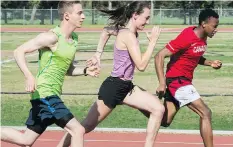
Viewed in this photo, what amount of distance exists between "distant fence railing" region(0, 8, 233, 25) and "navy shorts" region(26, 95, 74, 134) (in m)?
55.3

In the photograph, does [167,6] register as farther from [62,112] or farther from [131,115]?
[62,112]

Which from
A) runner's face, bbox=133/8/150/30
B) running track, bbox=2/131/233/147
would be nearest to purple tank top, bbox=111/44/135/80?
runner's face, bbox=133/8/150/30

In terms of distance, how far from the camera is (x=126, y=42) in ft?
24.7

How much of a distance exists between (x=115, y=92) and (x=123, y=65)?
0.33 meters

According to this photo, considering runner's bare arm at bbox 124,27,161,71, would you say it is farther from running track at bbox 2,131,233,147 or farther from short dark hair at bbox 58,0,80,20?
running track at bbox 2,131,233,147

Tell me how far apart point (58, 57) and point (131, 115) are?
5417 millimetres

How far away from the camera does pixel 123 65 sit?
7605 mm

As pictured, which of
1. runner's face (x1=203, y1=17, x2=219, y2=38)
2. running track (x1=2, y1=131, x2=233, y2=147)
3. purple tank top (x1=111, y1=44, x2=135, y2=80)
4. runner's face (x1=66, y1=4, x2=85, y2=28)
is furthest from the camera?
running track (x1=2, y1=131, x2=233, y2=147)

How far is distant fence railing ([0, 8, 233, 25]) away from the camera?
62.7m

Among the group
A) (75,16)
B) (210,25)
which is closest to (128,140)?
(210,25)

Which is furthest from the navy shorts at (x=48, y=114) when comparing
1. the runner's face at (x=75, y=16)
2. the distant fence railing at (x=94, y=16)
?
the distant fence railing at (x=94, y=16)

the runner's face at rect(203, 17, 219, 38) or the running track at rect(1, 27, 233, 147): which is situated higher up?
the runner's face at rect(203, 17, 219, 38)

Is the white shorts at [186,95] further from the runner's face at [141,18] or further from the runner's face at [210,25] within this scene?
the runner's face at [141,18]

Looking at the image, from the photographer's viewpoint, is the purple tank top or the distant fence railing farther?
the distant fence railing
